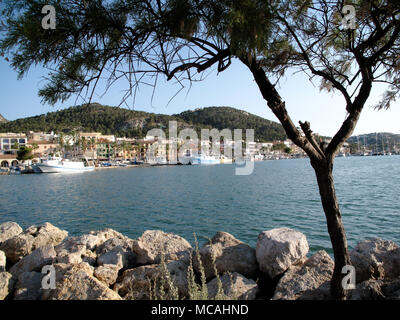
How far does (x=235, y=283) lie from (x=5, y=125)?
413ft

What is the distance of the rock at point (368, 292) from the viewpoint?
145 inches

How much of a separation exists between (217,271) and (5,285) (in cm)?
351

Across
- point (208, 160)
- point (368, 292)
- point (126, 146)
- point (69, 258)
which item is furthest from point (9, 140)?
point (368, 292)

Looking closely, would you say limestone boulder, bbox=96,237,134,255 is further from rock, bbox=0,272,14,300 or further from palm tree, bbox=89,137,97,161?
palm tree, bbox=89,137,97,161

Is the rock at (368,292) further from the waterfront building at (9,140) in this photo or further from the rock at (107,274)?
the waterfront building at (9,140)

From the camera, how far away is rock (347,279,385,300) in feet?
12.1

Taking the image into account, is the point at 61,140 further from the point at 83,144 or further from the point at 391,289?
the point at 391,289

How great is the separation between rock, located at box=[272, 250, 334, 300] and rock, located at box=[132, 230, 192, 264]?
5.91ft

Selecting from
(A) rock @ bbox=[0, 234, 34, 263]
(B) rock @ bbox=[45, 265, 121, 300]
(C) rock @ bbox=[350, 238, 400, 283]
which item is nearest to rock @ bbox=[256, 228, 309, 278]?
(C) rock @ bbox=[350, 238, 400, 283]

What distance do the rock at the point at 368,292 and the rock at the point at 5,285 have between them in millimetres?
5160

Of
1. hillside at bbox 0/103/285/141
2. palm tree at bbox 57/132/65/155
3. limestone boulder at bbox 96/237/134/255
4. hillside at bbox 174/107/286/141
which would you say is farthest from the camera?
hillside at bbox 174/107/286/141

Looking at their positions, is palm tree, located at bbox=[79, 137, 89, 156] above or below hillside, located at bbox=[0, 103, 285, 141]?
below

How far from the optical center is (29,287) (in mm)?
4664
